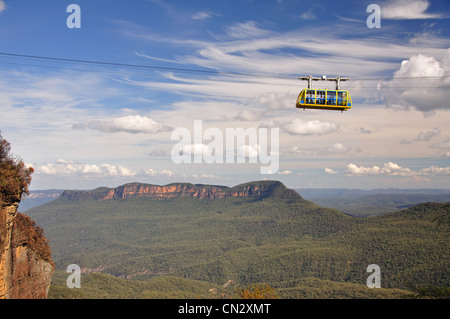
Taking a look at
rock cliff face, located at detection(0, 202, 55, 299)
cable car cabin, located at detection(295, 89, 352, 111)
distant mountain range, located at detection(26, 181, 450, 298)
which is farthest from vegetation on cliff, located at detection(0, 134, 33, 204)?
distant mountain range, located at detection(26, 181, 450, 298)

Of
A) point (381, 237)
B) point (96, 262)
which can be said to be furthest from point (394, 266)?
point (96, 262)

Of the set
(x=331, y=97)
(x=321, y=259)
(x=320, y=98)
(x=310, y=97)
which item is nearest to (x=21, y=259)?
(x=310, y=97)

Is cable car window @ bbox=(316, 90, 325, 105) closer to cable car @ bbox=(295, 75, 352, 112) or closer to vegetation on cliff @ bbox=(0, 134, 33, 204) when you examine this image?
cable car @ bbox=(295, 75, 352, 112)

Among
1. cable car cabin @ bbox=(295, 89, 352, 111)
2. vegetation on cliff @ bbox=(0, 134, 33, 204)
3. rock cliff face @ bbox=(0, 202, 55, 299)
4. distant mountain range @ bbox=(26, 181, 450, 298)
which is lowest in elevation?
distant mountain range @ bbox=(26, 181, 450, 298)

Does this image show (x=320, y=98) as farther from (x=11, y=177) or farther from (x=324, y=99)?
(x=11, y=177)
